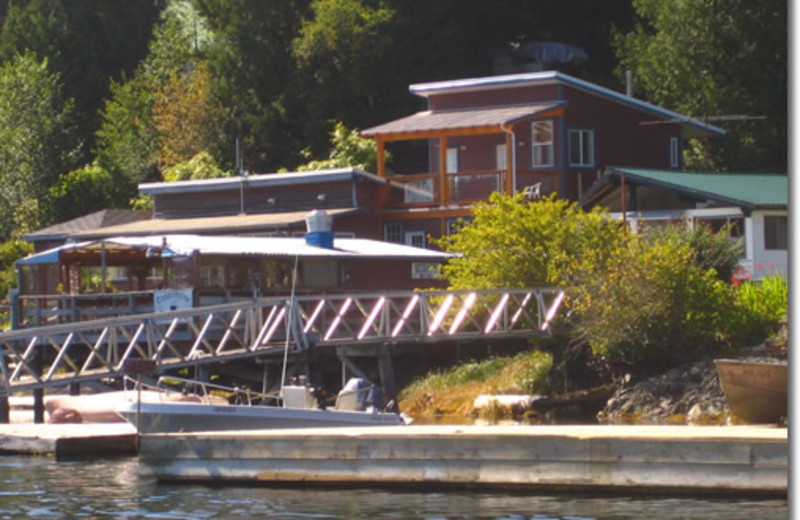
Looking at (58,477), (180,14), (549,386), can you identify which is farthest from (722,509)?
(180,14)

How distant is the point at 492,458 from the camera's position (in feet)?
64.1

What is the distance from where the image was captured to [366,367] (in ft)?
125

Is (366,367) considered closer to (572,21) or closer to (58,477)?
(58,477)

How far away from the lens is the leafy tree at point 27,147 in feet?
225

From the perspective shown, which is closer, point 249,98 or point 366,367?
point 366,367

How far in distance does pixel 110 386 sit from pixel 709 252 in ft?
48.7

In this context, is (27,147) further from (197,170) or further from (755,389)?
(755,389)

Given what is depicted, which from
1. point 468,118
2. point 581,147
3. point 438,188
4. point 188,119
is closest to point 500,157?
point 468,118

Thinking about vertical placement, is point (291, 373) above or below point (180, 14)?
below

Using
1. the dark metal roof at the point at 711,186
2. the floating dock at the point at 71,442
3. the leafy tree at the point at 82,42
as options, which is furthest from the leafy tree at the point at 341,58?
the floating dock at the point at 71,442

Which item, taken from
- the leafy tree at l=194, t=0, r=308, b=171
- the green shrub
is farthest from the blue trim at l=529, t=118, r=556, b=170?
the leafy tree at l=194, t=0, r=308, b=171

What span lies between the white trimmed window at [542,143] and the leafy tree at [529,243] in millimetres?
12489

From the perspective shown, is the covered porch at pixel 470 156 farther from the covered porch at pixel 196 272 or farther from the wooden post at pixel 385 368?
Answer: the wooden post at pixel 385 368

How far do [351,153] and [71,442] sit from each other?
117 ft
